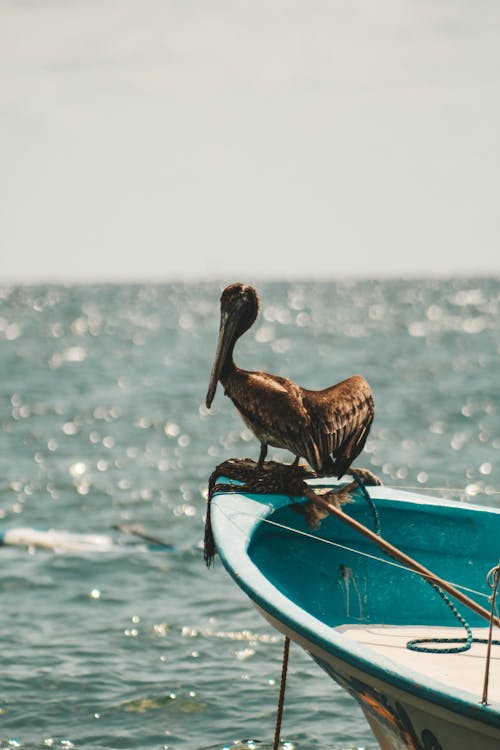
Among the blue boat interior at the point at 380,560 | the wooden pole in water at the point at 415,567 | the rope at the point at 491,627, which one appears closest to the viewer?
the rope at the point at 491,627

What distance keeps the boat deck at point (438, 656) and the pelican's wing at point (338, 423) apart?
1.16 metres

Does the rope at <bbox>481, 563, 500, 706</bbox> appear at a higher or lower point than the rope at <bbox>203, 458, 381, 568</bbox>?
lower

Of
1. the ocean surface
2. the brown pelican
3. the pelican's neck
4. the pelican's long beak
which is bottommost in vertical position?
the ocean surface

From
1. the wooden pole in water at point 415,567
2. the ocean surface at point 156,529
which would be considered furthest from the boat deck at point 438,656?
the ocean surface at point 156,529

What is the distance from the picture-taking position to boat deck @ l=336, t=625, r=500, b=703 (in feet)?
23.0

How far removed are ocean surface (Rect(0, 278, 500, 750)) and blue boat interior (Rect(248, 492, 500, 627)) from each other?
486 millimetres

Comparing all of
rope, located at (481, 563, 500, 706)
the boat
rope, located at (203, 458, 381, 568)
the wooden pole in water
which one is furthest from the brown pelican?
rope, located at (481, 563, 500, 706)

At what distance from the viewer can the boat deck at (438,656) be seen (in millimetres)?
6996

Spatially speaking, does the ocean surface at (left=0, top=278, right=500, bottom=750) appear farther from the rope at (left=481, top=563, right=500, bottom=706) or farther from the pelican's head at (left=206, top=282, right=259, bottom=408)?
the rope at (left=481, top=563, right=500, bottom=706)

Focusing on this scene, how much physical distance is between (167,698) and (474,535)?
365 cm

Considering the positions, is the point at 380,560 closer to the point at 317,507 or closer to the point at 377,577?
the point at 377,577

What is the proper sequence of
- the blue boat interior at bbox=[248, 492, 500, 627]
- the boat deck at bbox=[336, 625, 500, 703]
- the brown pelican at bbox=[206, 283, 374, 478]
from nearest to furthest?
the boat deck at bbox=[336, 625, 500, 703] → the brown pelican at bbox=[206, 283, 374, 478] → the blue boat interior at bbox=[248, 492, 500, 627]

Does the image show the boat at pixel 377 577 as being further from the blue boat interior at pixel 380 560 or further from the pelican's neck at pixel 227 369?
the pelican's neck at pixel 227 369

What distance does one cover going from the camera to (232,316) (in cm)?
777
